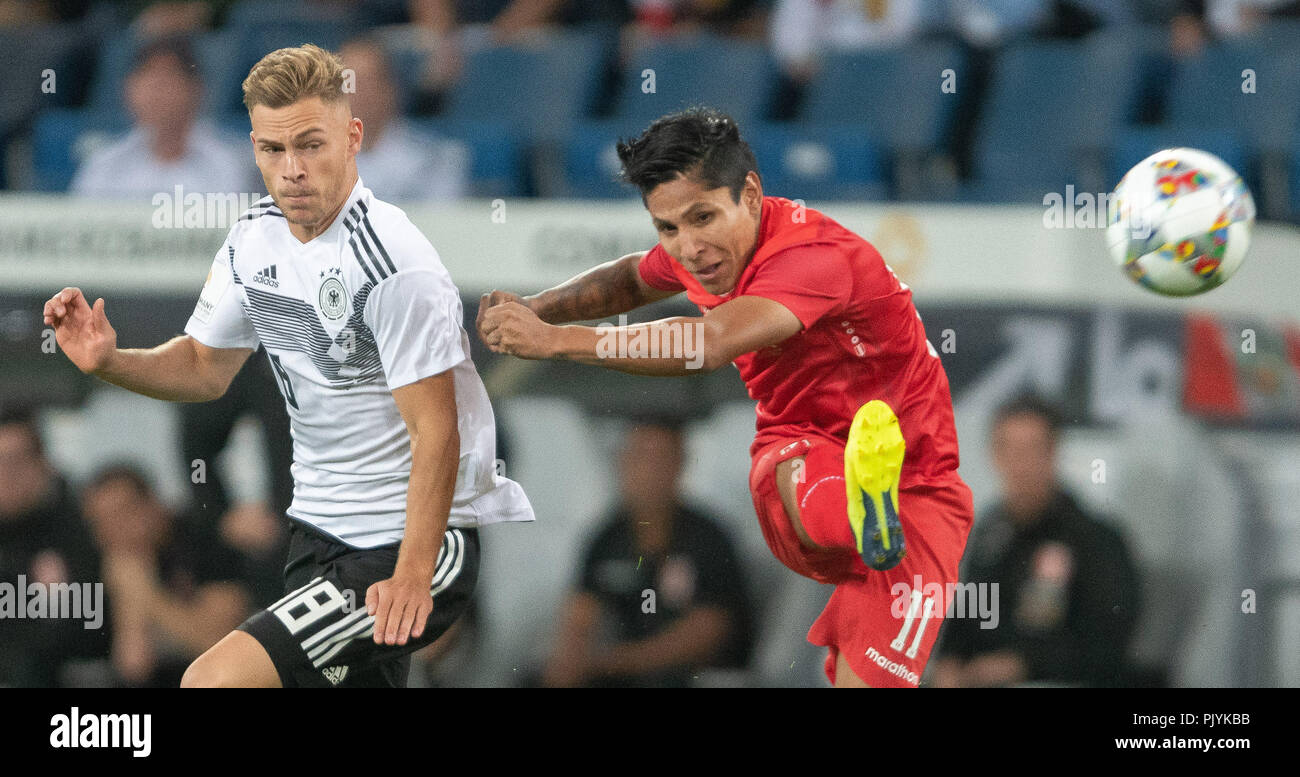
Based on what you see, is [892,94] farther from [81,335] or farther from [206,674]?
[206,674]

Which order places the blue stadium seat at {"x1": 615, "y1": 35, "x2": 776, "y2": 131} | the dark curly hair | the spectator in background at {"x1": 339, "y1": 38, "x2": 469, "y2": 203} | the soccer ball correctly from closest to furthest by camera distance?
1. the dark curly hair
2. the soccer ball
3. the spectator in background at {"x1": 339, "y1": 38, "x2": 469, "y2": 203}
4. the blue stadium seat at {"x1": 615, "y1": 35, "x2": 776, "y2": 131}

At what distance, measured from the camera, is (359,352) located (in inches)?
145

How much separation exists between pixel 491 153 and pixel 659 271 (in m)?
2.17

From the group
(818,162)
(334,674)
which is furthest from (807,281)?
(818,162)

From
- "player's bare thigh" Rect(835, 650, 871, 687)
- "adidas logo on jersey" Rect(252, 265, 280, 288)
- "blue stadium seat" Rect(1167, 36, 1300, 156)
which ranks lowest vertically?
"player's bare thigh" Rect(835, 650, 871, 687)

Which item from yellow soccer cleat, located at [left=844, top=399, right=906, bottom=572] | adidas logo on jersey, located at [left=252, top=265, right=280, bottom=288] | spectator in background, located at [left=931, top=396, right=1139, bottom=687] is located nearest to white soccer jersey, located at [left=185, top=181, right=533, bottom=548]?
adidas logo on jersey, located at [left=252, top=265, right=280, bottom=288]

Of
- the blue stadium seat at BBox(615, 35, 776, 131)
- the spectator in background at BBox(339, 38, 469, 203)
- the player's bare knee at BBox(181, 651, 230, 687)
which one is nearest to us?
the player's bare knee at BBox(181, 651, 230, 687)

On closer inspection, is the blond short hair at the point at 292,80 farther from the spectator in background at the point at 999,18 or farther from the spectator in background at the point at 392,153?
the spectator in background at the point at 999,18

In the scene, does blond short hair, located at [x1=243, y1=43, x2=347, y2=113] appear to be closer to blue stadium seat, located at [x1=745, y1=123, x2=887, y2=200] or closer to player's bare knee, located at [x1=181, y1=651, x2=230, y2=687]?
player's bare knee, located at [x1=181, y1=651, x2=230, y2=687]

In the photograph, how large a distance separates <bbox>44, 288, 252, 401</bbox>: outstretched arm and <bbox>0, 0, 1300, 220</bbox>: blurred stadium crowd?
196 cm

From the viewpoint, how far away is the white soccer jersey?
3635 millimetres

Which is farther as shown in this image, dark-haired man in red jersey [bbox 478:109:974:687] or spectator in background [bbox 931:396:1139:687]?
spectator in background [bbox 931:396:1139:687]

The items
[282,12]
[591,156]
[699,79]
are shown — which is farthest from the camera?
[282,12]

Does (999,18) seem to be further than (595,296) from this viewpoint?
Yes
